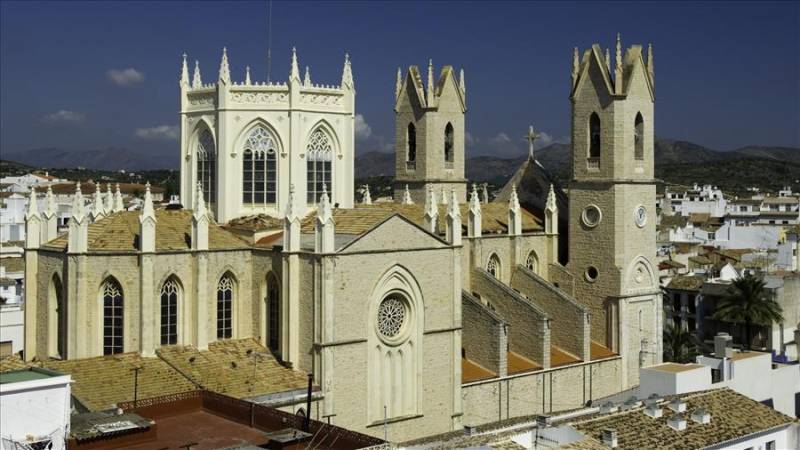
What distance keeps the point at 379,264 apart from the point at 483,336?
7046 millimetres

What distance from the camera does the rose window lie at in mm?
31812

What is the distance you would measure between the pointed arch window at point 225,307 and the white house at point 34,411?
44.0 feet

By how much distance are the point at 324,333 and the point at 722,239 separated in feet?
210

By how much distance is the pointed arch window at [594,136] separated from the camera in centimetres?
4297

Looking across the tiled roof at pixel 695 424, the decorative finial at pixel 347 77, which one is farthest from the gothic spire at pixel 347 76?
the tiled roof at pixel 695 424

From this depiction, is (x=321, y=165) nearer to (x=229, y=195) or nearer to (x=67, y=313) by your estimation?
(x=229, y=195)

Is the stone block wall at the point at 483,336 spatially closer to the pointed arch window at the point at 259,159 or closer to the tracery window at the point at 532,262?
the tracery window at the point at 532,262

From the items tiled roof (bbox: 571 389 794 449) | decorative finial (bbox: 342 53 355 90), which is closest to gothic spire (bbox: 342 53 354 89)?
decorative finial (bbox: 342 53 355 90)

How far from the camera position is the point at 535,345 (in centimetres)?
3838

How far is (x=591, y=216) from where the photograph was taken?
43062 millimetres

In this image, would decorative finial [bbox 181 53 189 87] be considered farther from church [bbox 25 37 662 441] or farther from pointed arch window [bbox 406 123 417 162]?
pointed arch window [bbox 406 123 417 162]

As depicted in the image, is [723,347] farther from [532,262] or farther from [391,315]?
[532,262]

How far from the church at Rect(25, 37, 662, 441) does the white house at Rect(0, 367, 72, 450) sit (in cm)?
1142

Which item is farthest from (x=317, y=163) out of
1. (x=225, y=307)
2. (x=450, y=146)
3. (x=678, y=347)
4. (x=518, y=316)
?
(x=678, y=347)
